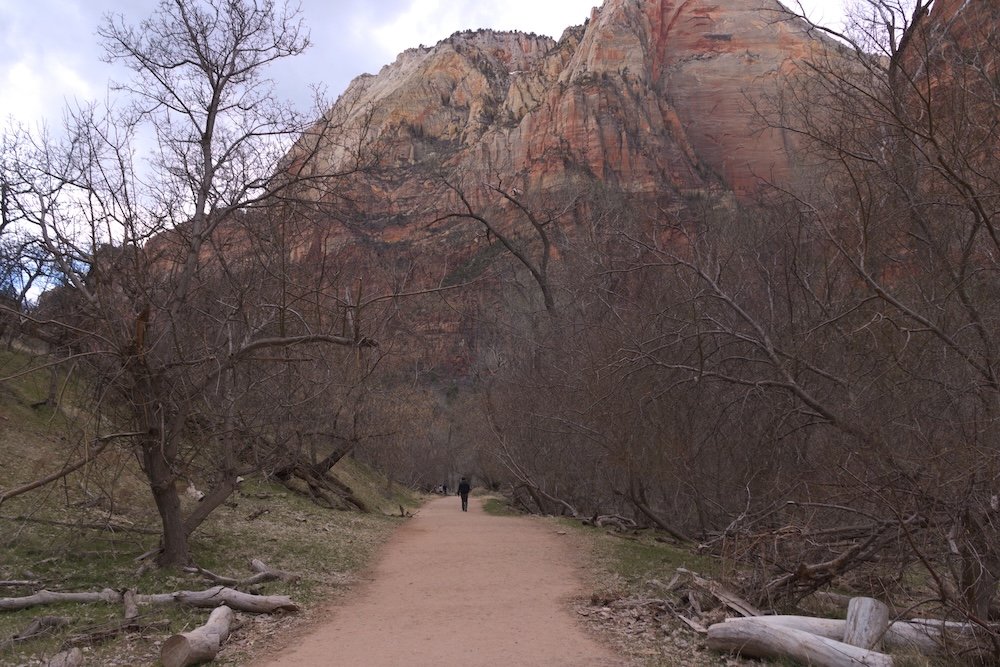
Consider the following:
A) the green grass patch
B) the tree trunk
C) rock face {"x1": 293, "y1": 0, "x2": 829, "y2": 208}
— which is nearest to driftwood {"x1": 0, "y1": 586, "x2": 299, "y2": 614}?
the tree trunk

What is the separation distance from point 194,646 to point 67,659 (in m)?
0.90

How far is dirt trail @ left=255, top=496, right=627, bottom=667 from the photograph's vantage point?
6.04 m

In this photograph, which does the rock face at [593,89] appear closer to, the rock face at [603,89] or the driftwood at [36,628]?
the rock face at [603,89]

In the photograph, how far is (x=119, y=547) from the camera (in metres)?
10.4

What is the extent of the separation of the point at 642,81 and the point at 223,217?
9944 centimetres

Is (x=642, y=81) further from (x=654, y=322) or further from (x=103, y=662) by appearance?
(x=103, y=662)

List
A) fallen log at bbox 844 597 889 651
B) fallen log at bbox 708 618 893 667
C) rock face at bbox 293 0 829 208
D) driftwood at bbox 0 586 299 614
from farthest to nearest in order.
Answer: rock face at bbox 293 0 829 208 → driftwood at bbox 0 586 299 614 → fallen log at bbox 844 597 889 651 → fallen log at bbox 708 618 893 667

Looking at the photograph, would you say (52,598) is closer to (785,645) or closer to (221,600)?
(221,600)

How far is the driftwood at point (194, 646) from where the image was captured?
5680mm

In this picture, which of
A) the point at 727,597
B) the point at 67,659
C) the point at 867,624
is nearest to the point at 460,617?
the point at 727,597

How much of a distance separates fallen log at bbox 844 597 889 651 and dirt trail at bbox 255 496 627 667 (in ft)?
6.13

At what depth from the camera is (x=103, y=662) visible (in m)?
5.81

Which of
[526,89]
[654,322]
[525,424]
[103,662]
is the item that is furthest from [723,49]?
[103,662]

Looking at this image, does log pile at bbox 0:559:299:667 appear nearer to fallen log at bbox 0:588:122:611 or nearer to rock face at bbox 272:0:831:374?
fallen log at bbox 0:588:122:611
